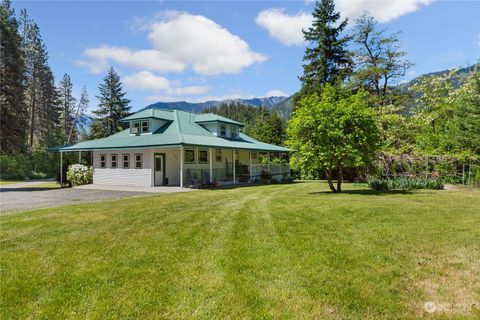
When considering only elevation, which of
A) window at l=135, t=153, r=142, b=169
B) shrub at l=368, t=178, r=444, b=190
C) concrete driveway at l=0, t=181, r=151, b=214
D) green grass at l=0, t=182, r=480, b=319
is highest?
window at l=135, t=153, r=142, b=169

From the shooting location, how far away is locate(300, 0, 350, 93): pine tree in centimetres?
2995

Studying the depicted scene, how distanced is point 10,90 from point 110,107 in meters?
16.7

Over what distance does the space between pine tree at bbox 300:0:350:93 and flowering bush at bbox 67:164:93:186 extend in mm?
20112

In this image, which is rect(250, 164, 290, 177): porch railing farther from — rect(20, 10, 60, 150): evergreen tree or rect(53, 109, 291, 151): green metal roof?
rect(20, 10, 60, 150): evergreen tree

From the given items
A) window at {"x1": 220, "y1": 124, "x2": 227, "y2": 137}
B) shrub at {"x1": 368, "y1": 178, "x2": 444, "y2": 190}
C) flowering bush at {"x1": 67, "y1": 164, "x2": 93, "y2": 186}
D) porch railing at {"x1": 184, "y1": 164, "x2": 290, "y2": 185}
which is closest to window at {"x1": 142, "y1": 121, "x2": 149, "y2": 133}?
flowering bush at {"x1": 67, "y1": 164, "x2": 93, "y2": 186}

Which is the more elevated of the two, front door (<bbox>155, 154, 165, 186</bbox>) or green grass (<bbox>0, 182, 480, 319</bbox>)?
front door (<bbox>155, 154, 165, 186</bbox>)

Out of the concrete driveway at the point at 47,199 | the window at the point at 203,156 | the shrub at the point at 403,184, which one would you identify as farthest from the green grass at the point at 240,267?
the window at the point at 203,156

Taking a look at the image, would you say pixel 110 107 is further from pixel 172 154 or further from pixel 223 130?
pixel 172 154

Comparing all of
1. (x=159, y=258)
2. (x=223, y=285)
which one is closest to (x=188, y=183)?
(x=159, y=258)

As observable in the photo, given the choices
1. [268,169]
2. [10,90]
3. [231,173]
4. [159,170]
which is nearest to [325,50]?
[268,169]

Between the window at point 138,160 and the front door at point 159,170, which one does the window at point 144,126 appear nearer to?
the window at point 138,160

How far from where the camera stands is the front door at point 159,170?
21297mm

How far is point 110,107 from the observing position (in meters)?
45.4

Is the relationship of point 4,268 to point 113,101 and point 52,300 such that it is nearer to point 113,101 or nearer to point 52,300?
point 52,300
